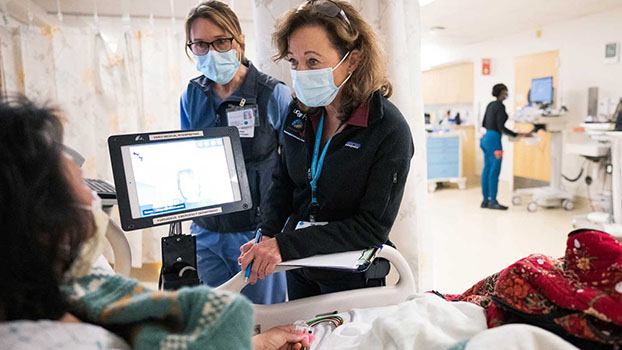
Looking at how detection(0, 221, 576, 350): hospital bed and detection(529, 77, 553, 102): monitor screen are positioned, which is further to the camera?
detection(529, 77, 553, 102): monitor screen

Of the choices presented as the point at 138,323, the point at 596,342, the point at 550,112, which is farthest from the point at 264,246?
the point at 550,112

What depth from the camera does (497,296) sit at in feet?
3.29

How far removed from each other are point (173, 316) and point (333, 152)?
783 millimetres

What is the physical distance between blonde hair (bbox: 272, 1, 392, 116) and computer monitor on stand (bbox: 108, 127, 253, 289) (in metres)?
0.38

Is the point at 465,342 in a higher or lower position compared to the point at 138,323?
lower

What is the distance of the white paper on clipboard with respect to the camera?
1.18 m

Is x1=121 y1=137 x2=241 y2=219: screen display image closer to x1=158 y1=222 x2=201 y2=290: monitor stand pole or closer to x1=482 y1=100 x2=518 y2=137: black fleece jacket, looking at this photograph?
x1=158 y1=222 x2=201 y2=290: monitor stand pole

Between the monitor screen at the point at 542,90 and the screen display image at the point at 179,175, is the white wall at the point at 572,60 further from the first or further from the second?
the screen display image at the point at 179,175

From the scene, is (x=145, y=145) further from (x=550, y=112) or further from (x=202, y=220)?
(x=550, y=112)

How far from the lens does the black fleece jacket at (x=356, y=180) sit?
1.27 meters

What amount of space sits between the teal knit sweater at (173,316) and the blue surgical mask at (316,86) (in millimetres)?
850

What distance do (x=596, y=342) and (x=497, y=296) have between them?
200 millimetres

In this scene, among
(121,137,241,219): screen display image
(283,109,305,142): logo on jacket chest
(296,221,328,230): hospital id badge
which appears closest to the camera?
(121,137,241,219): screen display image

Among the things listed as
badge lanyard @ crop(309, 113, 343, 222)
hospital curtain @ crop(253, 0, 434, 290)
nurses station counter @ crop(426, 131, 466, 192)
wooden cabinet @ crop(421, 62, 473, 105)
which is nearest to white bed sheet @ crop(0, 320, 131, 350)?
badge lanyard @ crop(309, 113, 343, 222)
